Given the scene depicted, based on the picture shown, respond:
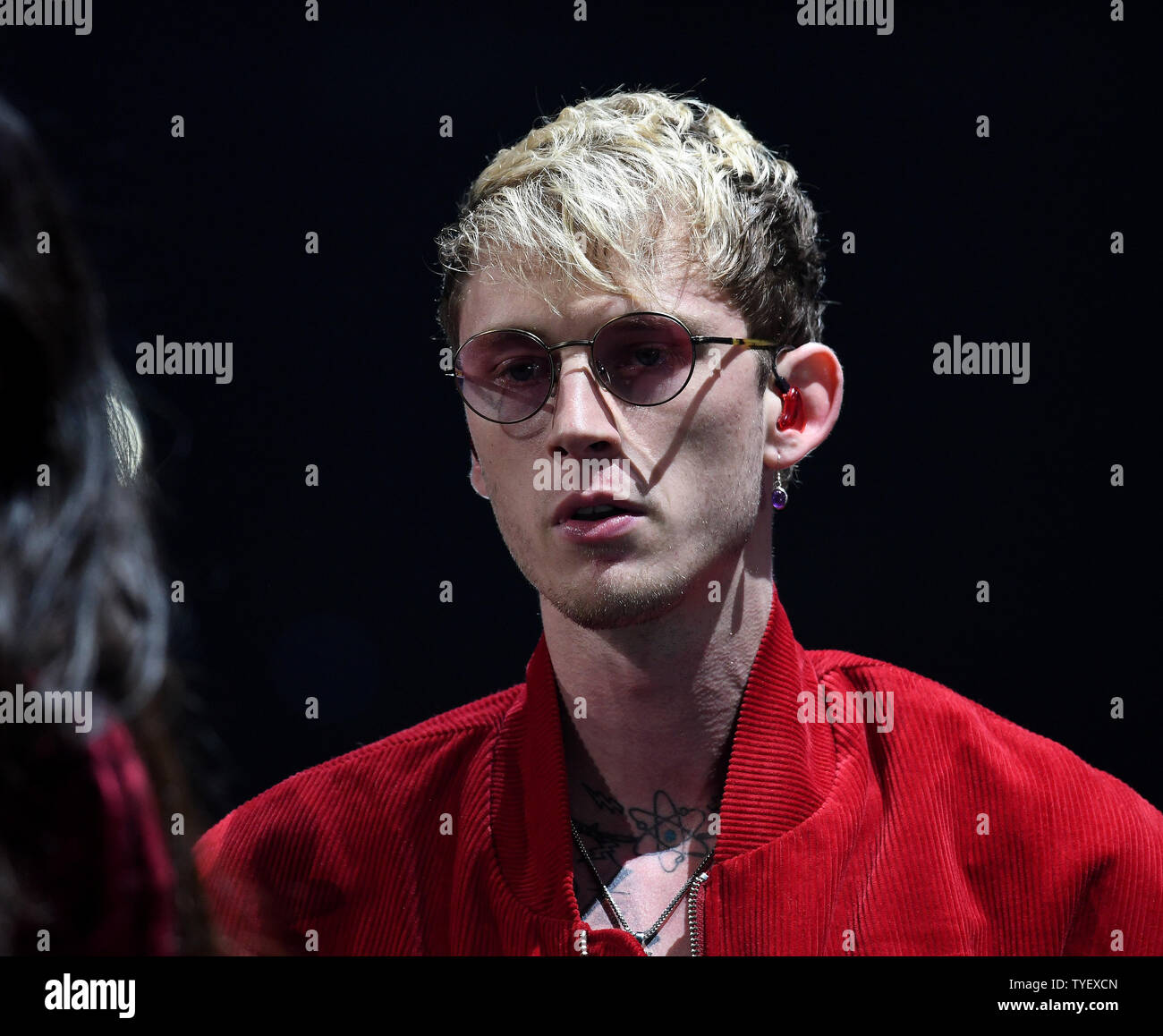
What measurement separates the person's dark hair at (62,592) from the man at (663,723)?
1.61 m

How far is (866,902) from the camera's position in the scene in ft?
8.38

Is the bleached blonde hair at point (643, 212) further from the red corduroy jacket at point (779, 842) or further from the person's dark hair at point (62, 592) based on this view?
the person's dark hair at point (62, 592)

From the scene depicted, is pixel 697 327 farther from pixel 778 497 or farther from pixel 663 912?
pixel 663 912

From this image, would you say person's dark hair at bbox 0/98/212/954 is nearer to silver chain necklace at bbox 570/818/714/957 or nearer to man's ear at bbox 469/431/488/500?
silver chain necklace at bbox 570/818/714/957

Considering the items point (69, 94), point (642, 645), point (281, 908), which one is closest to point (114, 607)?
point (642, 645)

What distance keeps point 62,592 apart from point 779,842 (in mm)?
1849

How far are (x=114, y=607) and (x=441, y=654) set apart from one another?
7.84 feet

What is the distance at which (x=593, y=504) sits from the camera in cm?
252

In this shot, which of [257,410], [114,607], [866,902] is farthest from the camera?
[257,410]

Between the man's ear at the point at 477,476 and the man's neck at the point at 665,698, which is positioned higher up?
the man's ear at the point at 477,476

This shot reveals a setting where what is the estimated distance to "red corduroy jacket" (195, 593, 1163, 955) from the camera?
2.52m

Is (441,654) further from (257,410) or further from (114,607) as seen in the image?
(114,607)

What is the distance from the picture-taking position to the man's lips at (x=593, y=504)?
2512 mm

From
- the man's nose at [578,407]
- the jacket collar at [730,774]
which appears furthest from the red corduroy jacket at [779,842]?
the man's nose at [578,407]
